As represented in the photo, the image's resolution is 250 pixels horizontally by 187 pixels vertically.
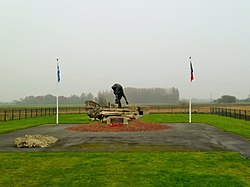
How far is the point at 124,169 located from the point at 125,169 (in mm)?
31

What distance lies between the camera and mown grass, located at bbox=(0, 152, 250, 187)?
748 cm

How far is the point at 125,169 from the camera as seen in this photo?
8898 mm

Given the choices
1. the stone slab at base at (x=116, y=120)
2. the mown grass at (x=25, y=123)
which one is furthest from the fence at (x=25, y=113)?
the stone slab at base at (x=116, y=120)

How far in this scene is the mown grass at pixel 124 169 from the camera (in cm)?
748

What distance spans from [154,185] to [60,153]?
231 inches

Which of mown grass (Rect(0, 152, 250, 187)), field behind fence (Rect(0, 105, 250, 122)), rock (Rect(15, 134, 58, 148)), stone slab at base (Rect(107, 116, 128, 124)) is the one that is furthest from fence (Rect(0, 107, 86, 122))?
mown grass (Rect(0, 152, 250, 187))

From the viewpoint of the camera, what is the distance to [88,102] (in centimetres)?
3506

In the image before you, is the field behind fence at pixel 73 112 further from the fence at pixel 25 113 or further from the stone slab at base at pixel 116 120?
the stone slab at base at pixel 116 120

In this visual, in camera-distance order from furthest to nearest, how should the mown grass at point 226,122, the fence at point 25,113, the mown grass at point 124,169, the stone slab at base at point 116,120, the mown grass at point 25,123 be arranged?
the fence at point 25,113 → the stone slab at base at point 116,120 → the mown grass at point 25,123 → the mown grass at point 226,122 → the mown grass at point 124,169

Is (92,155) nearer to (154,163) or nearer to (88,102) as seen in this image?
(154,163)

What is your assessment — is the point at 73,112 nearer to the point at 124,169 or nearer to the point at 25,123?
the point at 25,123

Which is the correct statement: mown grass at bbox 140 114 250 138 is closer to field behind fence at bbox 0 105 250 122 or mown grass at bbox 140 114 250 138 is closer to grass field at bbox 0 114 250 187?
field behind fence at bbox 0 105 250 122

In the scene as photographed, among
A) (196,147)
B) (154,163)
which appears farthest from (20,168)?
(196,147)

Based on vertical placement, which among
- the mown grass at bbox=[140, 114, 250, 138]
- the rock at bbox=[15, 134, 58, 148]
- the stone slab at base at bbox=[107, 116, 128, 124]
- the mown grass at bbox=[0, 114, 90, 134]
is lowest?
the mown grass at bbox=[0, 114, 90, 134]
